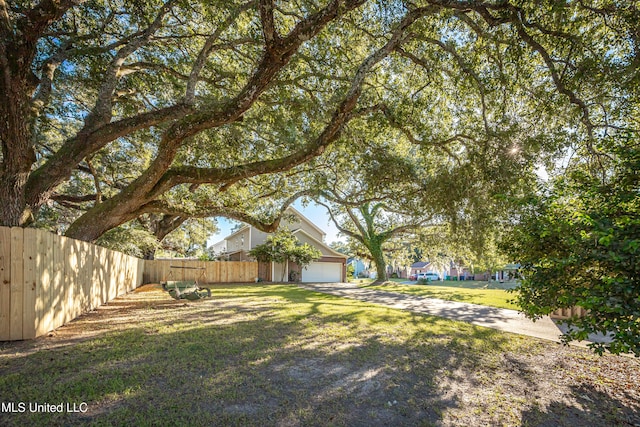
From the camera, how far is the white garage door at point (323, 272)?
25609mm

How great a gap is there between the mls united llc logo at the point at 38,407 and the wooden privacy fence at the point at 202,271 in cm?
1660

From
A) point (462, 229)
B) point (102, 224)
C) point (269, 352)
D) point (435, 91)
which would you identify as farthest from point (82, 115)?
point (462, 229)

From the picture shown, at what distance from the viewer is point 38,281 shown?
479 cm

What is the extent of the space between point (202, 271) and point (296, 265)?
770 centimetres

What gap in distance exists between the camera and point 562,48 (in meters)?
5.95

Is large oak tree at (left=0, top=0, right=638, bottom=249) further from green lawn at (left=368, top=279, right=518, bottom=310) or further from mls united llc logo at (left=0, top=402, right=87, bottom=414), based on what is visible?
green lawn at (left=368, top=279, right=518, bottom=310)

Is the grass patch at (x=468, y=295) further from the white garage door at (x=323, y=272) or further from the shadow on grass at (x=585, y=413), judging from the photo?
the shadow on grass at (x=585, y=413)

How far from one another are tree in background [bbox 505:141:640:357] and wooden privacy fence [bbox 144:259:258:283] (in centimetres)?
1842

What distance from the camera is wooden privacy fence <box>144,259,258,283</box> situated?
780 inches

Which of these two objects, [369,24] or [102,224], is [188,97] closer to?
[102,224]

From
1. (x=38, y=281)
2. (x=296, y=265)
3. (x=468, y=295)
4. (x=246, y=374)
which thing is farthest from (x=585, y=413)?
(x=296, y=265)

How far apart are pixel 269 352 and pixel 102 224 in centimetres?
576

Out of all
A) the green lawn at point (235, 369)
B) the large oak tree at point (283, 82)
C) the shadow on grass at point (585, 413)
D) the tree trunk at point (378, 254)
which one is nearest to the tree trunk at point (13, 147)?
the large oak tree at point (283, 82)

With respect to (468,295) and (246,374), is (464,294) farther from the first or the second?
(246,374)
